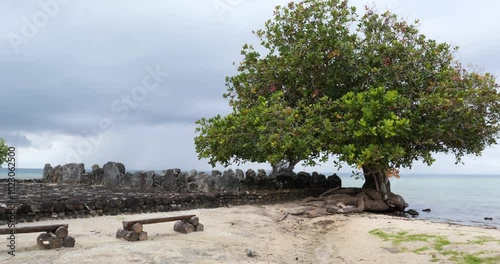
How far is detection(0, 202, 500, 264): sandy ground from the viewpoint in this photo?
26.7ft

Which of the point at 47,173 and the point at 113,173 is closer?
the point at 113,173

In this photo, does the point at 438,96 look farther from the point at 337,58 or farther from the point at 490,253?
the point at 490,253

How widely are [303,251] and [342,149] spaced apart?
6.79 meters

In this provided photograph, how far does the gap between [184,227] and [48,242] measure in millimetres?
3193

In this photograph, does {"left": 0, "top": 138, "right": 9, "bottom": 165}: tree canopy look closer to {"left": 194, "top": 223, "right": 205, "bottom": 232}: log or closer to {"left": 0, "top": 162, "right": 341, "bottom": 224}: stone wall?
{"left": 0, "top": 162, "right": 341, "bottom": 224}: stone wall

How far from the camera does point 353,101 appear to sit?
16.6 m

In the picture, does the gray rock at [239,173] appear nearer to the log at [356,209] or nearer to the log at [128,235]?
the log at [356,209]

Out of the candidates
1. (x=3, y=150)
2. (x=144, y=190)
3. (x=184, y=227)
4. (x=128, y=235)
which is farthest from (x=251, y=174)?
(x=3, y=150)

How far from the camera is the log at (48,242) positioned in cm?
833

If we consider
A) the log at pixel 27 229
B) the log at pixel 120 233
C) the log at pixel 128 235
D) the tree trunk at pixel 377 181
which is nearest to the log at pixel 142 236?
the log at pixel 128 235

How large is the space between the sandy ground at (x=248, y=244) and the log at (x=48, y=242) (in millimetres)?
161

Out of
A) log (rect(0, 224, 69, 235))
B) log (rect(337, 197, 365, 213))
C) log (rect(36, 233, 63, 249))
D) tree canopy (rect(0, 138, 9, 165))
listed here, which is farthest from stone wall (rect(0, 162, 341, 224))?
tree canopy (rect(0, 138, 9, 165))

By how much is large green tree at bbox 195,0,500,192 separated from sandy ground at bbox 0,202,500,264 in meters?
3.91

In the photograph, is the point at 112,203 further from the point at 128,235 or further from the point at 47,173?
the point at 47,173
